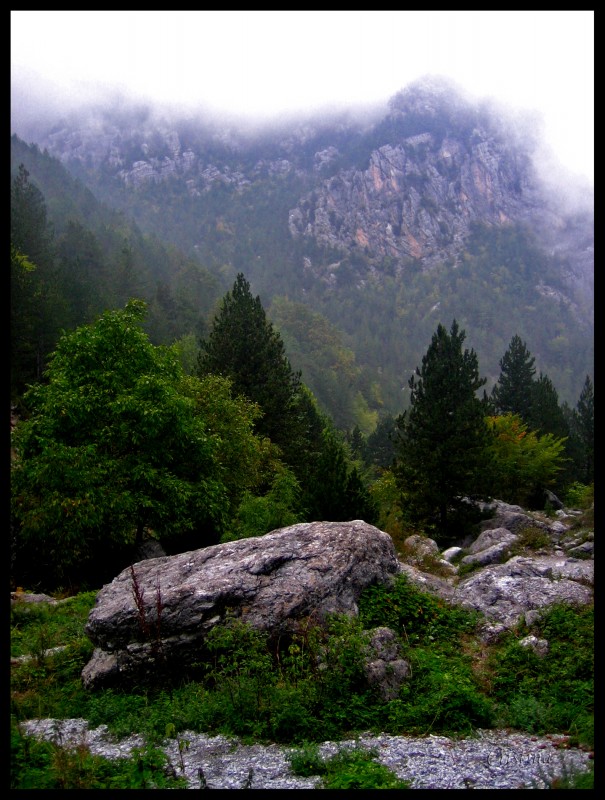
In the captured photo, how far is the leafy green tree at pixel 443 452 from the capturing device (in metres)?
26.8

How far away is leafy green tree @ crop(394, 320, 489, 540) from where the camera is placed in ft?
87.8

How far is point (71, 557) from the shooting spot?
1719cm

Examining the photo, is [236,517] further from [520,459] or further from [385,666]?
[520,459]

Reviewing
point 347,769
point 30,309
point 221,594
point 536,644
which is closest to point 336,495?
point 221,594

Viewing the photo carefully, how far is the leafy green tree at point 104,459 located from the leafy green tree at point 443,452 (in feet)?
35.6

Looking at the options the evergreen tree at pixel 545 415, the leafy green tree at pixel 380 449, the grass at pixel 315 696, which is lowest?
the leafy green tree at pixel 380 449

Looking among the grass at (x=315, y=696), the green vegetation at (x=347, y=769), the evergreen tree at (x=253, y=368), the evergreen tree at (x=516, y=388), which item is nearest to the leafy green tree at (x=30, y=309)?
the evergreen tree at (x=253, y=368)

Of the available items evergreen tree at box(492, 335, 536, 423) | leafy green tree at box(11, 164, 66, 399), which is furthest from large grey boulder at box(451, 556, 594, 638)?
evergreen tree at box(492, 335, 536, 423)

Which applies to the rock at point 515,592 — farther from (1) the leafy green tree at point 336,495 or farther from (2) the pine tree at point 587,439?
(2) the pine tree at point 587,439

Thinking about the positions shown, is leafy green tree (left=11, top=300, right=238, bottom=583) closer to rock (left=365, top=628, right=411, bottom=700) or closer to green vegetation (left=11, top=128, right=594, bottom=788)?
green vegetation (left=11, top=128, right=594, bottom=788)

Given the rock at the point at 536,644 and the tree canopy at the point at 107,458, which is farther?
the tree canopy at the point at 107,458

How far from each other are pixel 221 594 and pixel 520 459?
94.8 ft

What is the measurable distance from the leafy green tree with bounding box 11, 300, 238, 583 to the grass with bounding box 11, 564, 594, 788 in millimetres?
6393
